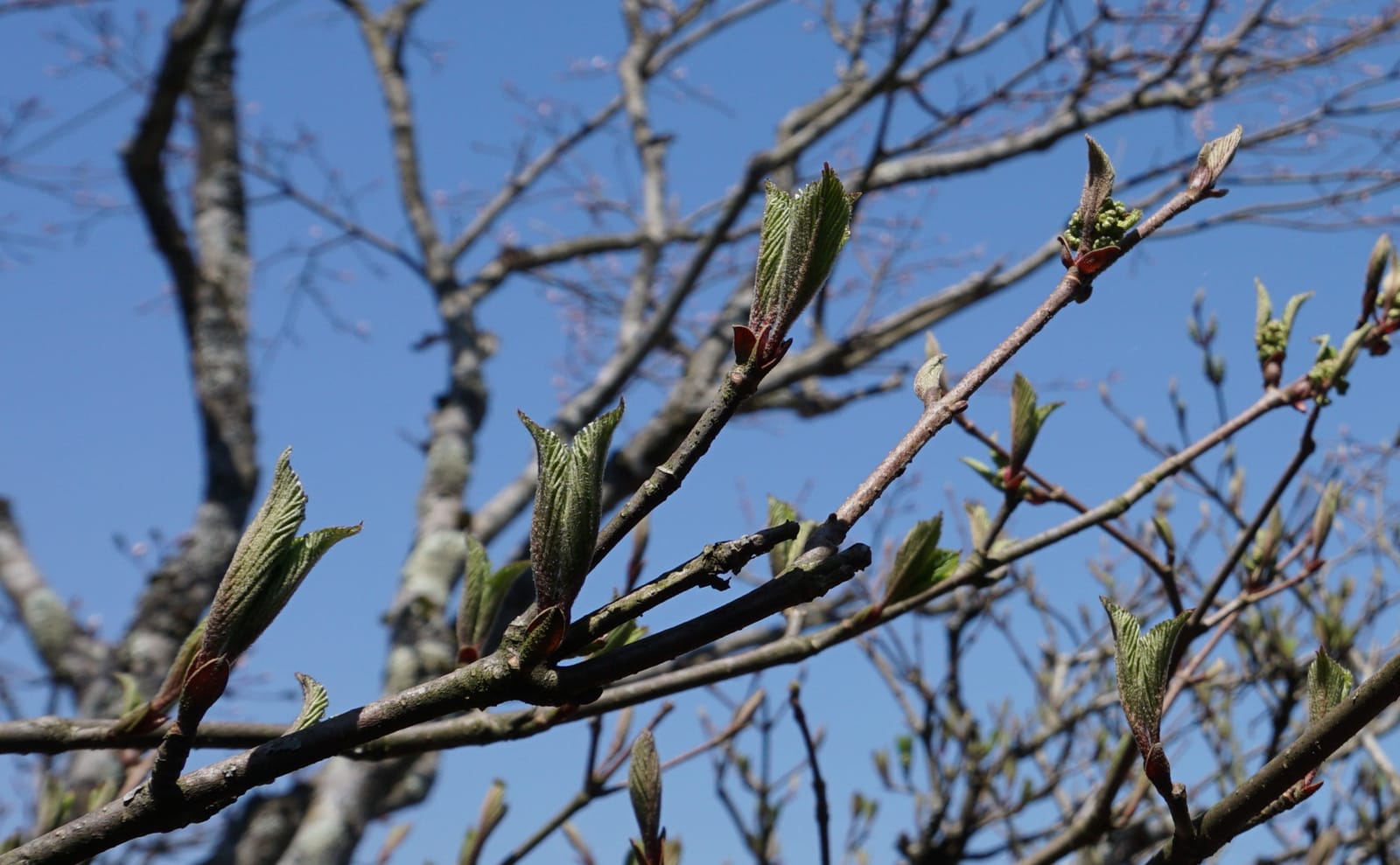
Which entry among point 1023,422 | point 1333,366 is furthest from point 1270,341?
point 1023,422

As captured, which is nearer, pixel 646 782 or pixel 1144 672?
pixel 1144 672

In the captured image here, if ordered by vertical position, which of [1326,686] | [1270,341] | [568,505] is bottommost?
[1326,686]

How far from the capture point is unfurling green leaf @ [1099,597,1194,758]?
0.68 meters

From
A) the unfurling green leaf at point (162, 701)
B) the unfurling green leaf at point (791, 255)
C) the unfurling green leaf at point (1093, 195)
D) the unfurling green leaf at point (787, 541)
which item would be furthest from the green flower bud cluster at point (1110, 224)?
the unfurling green leaf at point (162, 701)

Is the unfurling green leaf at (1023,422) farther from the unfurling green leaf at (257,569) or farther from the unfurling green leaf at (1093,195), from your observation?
the unfurling green leaf at (257,569)

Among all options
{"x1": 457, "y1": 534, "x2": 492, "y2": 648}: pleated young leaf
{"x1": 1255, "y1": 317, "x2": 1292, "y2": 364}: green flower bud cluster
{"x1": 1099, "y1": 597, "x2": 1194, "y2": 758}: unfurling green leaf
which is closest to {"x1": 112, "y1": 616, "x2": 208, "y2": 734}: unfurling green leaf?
{"x1": 457, "y1": 534, "x2": 492, "y2": 648}: pleated young leaf

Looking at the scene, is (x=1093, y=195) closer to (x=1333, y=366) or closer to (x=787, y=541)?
(x=787, y=541)

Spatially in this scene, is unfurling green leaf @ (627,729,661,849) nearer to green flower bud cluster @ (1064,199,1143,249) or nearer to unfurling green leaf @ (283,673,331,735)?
unfurling green leaf @ (283,673,331,735)

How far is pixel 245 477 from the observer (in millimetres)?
3861

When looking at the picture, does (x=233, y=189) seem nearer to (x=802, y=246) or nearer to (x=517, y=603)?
(x=517, y=603)

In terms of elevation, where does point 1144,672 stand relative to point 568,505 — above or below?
below

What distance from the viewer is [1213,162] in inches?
29.5

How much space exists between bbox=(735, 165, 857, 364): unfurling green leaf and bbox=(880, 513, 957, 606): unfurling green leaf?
409mm

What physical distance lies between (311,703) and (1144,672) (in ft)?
1.62
